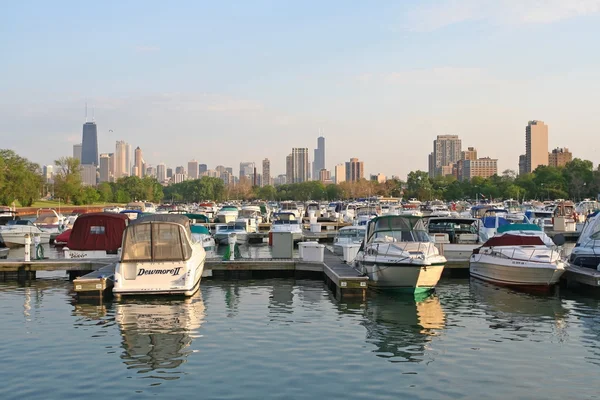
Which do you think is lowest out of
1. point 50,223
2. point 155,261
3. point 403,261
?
point 403,261

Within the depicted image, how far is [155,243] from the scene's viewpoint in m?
26.3

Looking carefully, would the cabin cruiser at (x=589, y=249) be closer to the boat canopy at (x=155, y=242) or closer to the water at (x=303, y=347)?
the water at (x=303, y=347)

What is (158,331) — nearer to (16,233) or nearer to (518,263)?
(518,263)

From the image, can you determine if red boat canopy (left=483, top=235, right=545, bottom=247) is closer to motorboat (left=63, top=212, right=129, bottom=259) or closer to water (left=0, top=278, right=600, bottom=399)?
water (left=0, top=278, right=600, bottom=399)

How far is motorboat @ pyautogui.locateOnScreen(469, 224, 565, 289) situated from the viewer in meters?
28.7

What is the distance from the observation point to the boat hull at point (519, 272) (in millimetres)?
28578

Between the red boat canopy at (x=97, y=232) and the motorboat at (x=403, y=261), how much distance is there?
13895 mm

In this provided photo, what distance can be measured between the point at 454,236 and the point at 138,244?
20.6 meters

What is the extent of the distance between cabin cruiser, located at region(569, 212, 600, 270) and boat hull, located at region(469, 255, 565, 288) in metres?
3.54

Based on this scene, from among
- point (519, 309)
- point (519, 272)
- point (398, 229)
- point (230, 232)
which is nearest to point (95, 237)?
point (398, 229)

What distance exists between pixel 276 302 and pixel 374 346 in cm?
832

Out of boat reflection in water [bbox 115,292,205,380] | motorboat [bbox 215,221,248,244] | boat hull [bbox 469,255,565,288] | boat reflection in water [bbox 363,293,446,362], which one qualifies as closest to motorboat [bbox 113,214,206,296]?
boat reflection in water [bbox 115,292,205,380]

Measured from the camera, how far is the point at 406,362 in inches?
687

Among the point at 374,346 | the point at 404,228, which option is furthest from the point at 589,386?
the point at 404,228
